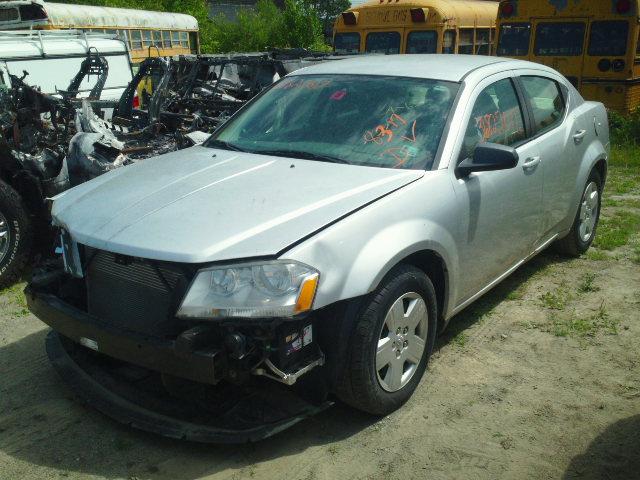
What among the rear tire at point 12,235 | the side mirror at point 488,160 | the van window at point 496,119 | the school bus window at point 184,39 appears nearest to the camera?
the side mirror at point 488,160

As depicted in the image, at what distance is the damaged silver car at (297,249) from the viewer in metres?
2.93

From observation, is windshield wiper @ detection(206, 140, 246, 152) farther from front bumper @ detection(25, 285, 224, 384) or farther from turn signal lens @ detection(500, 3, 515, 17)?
turn signal lens @ detection(500, 3, 515, 17)

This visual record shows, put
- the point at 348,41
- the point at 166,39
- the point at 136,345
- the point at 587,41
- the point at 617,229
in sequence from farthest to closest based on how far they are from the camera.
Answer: the point at 166,39
the point at 348,41
the point at 587,41
the point at 617,229
the point at 136,345

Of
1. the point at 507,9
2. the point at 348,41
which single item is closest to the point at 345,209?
the point at 507,9

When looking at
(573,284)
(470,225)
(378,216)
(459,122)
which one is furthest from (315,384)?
(573,284)

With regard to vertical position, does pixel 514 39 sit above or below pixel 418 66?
below

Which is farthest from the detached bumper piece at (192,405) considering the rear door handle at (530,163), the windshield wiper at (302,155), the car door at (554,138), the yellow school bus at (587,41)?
the yellow school bus at (587,41)

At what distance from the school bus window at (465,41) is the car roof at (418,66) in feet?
27.9

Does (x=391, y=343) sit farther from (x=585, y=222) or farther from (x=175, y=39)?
(x=175, y=39)

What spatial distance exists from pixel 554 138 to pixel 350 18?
9.17 m

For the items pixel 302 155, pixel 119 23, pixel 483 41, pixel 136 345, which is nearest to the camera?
pixel 136 345

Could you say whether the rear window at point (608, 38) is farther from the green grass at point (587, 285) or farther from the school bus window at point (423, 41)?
the green grass at point (587, 285)

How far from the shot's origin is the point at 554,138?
488 centimetres

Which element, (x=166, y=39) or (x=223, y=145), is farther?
(x=166, y=39)
